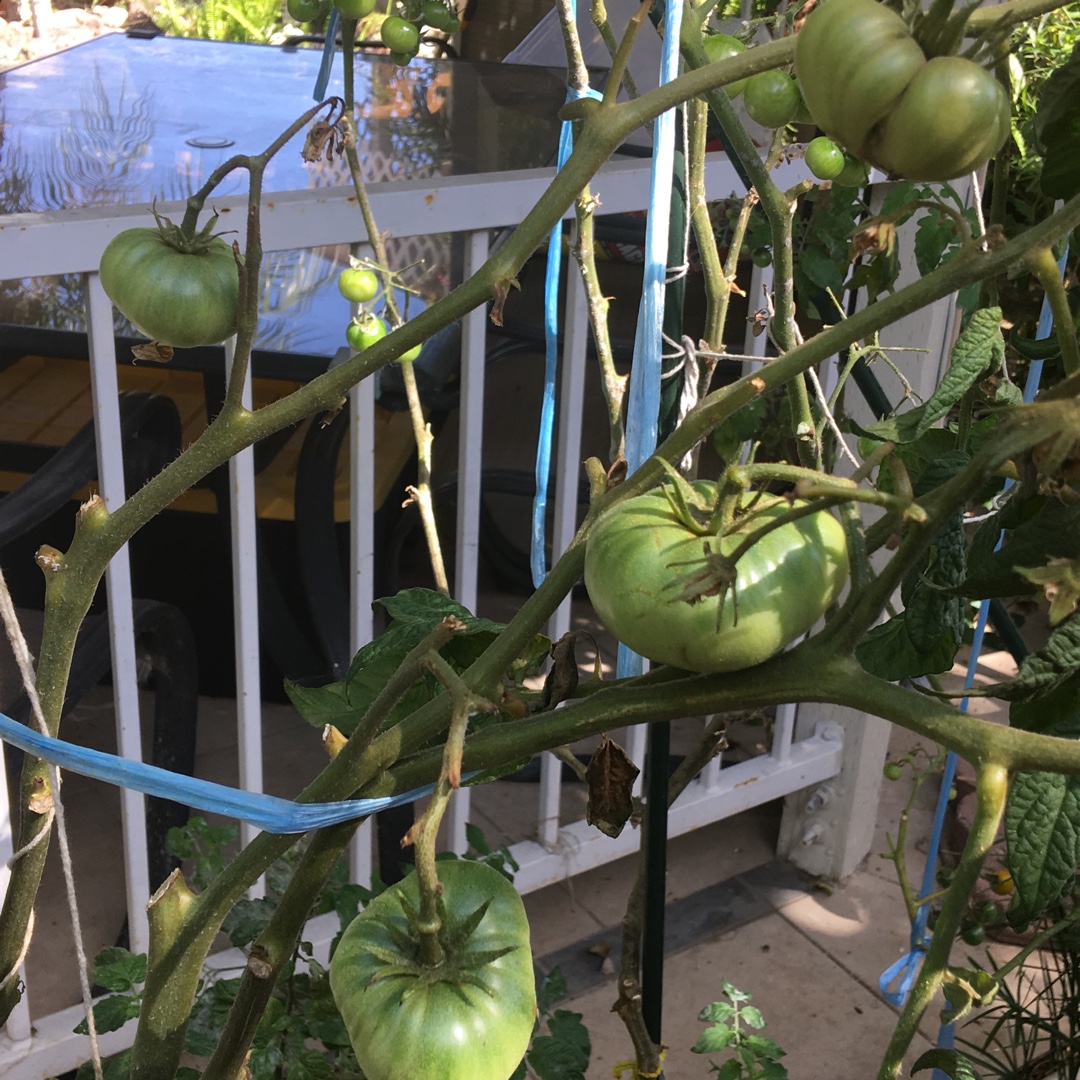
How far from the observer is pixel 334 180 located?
2953 millimetres

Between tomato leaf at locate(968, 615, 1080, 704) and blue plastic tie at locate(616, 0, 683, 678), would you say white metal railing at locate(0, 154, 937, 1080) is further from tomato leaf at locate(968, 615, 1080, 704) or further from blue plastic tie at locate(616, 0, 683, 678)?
tomato leaf at locate(968, 615, 1080, 704)

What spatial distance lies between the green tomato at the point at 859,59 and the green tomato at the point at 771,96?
318 mm

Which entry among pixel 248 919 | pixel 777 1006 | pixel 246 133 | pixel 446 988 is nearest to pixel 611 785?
pixel 446 988

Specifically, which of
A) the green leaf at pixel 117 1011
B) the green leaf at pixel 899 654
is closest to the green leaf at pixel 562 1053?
the green leaf at pixel 117 1011

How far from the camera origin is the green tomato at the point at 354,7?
863 millimetres

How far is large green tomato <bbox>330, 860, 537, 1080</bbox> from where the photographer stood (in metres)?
0.48

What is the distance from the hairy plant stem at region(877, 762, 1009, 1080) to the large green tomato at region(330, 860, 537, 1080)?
0.16 metres

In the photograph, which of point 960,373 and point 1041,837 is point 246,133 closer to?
point 960,373

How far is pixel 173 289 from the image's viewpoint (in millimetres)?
651

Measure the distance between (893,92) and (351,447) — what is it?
4.37 ft

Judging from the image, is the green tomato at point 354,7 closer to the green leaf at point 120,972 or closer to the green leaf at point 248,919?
the green leaf at point 248,919

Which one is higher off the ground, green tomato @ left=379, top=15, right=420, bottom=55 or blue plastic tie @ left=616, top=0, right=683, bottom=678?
→ green tomato @ left=379, top=15, right=420, bottom=55

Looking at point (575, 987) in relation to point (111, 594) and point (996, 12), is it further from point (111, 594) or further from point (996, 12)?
point (996, 12)

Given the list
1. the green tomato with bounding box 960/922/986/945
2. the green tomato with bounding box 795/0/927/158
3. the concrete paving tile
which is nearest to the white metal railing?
the concrete paving tile
